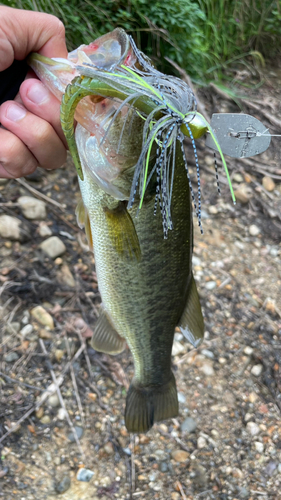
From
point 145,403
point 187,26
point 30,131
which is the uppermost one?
point 30,131

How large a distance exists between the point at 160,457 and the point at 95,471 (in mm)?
400

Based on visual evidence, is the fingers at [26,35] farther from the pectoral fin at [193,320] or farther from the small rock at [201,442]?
the small rock at [201,442]

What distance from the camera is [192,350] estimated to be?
287 cm

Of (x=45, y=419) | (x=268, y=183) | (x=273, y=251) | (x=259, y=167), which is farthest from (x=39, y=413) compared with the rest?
(x=259, y=167)

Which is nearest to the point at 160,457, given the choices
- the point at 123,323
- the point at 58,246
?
the point at 123,323

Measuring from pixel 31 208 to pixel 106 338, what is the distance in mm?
1244

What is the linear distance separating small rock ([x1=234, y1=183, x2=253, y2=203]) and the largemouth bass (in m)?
2.23

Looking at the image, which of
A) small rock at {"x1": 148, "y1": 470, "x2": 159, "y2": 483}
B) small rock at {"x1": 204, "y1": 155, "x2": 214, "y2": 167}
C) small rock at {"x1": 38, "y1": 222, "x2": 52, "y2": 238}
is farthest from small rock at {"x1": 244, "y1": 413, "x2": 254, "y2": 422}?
small rock at {"x1": 204, "y1": 155, "x2": 214, "y2": 167}

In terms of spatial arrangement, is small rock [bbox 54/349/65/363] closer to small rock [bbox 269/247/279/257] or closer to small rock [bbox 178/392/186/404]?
small rock [bbox 178/392/186/404]

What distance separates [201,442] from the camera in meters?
2.54

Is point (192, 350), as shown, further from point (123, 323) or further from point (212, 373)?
point (123, 323)

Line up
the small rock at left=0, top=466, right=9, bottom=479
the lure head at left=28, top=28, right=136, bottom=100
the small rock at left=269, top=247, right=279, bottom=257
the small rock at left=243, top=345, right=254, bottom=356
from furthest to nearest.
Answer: the small rock at left=269, top=247, right=279, bottom=257
the small rock at left=243, top=345, right=254, bottom=356
the small rock at left=0, top=466, right=9, bottom=479
the lure head at left=28, top=28, right=136, bottom=100

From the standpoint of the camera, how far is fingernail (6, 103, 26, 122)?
1.38 m

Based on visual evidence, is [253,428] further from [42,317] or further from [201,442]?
[42,317]
